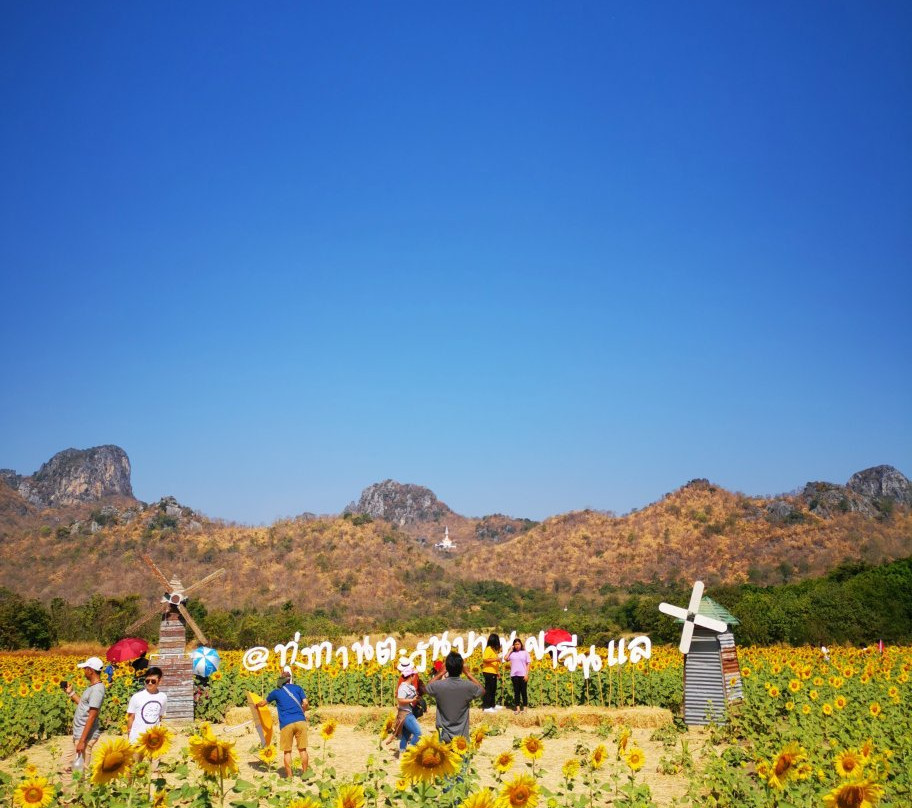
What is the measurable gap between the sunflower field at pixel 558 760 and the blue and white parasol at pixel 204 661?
0.30 metres

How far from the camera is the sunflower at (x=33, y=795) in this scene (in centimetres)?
470

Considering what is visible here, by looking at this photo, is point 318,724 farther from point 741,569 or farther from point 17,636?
point 741,569

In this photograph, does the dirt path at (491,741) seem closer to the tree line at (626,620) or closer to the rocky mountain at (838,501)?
the tree line at (626,620)

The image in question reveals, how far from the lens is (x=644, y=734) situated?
529 inches

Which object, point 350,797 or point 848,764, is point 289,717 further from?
point 848,764

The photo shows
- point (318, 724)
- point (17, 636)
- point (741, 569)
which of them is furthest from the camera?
point (741, 569)

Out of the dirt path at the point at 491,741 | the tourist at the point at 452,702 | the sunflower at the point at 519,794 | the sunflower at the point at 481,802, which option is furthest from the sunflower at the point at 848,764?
the dirt path at the point at 491,741

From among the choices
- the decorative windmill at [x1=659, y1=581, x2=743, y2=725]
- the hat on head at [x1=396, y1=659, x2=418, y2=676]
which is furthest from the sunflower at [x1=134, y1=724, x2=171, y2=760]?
the decorative windmill at [x1=659, y1=581, x2=743, y2=725]

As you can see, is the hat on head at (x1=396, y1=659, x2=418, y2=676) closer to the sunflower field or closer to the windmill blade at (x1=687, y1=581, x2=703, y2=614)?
the sunflower field

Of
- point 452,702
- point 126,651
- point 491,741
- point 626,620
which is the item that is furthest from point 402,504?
point 452,702

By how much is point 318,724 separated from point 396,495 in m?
116

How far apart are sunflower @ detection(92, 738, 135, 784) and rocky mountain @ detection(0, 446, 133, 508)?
4894 inches

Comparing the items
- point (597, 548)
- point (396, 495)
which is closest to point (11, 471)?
point (396, 495)

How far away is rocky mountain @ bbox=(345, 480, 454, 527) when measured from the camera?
127 meters
